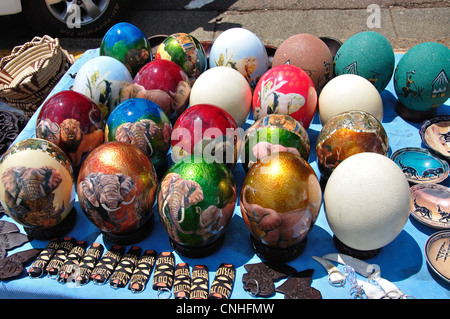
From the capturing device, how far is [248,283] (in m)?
2.28

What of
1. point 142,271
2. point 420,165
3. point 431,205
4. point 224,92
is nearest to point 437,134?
point 420,165

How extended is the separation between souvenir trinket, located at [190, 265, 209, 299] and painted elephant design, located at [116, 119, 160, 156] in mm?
971

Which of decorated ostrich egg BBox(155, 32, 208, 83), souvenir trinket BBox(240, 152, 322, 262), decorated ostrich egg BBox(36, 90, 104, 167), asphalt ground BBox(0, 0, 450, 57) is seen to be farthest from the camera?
asphalt ground BBox(0, 0, 450, 57)

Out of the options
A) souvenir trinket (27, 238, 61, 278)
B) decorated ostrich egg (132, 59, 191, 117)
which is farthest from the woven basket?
souvenir trinket (27, 238, 61, 278)

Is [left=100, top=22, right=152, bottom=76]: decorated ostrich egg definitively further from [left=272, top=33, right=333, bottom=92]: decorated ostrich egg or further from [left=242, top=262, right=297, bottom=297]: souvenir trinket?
[left=242, top=262, right=297, bottom=297]: souvenir trinket

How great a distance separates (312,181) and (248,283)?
749mm

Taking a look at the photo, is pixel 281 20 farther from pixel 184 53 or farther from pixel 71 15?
pixel 71 15

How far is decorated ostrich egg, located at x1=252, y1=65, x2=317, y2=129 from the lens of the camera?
299cm

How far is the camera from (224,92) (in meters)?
3.11

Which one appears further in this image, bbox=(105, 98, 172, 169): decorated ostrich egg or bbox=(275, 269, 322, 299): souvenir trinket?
bbox=(105, 98, 172, 169): decorated ostrich egg

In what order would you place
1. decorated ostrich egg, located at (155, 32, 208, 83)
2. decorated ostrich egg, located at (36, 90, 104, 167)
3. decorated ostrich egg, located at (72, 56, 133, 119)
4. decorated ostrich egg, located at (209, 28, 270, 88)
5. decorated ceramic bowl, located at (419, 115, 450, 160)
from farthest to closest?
1. decorated ostrich egg, located at (155, 32, 208, 83)
2. decorated ostrich egg, located at (209, 28, 270, 88)
3. decorated ostrich egg, located at (72, 56, 133, 119)
4. decorated ceramic bowl, located at (419, 115, 450, 160)
5. decorated ostrich egg, located at (36, 90, 104, 167)

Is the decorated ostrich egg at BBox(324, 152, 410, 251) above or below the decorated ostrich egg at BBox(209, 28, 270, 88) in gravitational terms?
below

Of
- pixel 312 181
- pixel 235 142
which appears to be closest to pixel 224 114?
pixel 235 142

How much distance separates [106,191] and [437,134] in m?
2.79
